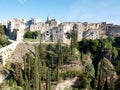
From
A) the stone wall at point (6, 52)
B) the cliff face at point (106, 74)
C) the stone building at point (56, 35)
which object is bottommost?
the cliff face at point (106, 74)

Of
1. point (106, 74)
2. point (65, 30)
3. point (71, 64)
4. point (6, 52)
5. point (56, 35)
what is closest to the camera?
point (6, 52)

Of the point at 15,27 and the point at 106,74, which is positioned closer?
the point at 106,74

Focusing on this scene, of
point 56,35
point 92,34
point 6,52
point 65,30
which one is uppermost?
point 65,30

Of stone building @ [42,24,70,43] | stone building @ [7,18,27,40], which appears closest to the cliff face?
stone building @ [42,24,70,43]

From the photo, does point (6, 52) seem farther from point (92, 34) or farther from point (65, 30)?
point (92, 34)

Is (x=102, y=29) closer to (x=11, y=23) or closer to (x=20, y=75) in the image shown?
(x=11, y=23)

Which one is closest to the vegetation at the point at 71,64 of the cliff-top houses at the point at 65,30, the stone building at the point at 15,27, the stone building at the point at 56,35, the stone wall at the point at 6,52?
the stone wall at the point at 6,52

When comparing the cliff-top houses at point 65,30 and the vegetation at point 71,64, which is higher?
the cliff-top houses at point 65,30

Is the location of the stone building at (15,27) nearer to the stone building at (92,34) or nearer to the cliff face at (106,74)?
the stone building at (92,34)

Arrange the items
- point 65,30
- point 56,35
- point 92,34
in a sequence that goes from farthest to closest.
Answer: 1. point 92,34
2. point 65,30
3. point 56,35

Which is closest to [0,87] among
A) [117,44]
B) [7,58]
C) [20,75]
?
[20,75]

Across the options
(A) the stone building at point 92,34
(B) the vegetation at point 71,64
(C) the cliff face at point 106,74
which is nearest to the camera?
(B) the vegetation at point 71,64

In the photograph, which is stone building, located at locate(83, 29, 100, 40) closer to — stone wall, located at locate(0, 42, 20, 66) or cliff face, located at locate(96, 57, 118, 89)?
cliff face, located at locate(96, 57, 118, 89)

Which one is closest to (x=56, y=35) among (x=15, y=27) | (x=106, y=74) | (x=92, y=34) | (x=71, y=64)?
(x=92, y=34)
